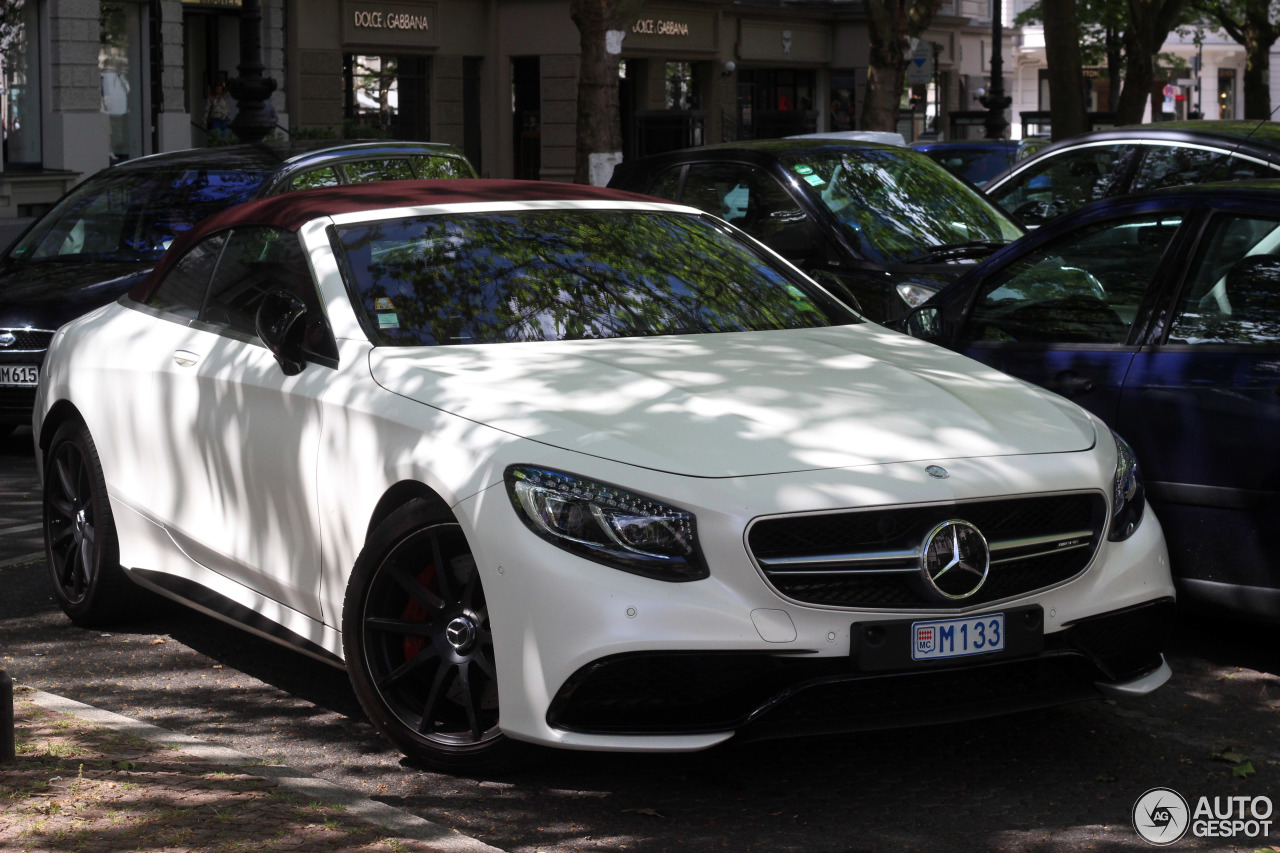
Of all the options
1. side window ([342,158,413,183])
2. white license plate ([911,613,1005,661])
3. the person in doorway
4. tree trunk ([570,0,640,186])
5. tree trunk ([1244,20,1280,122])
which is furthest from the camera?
tree trunk ([1244,20,1280,122])

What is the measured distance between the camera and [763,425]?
4.61 meters

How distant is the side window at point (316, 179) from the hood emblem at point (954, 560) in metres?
7.32

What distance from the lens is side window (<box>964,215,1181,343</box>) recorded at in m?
6.18

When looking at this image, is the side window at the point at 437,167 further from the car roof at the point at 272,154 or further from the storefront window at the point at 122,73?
the storefront window at the point at 122,73

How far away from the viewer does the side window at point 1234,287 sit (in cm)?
572

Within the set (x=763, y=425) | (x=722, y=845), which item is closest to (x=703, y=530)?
(x=763, y=425)

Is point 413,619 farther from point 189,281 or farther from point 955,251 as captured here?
point 955,251

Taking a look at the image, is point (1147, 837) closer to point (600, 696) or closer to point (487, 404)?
point (600, 696)

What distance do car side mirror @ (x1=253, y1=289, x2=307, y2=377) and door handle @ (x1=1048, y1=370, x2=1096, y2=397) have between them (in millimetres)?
2571

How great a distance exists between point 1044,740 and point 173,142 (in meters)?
24.6

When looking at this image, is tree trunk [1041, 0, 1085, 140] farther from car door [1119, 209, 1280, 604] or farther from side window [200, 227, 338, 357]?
side window [200, 227, 338, 357]

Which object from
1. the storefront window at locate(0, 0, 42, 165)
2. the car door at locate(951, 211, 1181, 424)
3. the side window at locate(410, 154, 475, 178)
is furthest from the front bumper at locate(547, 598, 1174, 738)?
the storefront window at locate(0, 0, 42, 165)

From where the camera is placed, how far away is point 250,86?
1920 centimetres

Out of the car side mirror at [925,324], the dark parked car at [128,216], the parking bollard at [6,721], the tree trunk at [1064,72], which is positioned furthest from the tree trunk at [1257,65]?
the parking bollard at [6,721]
